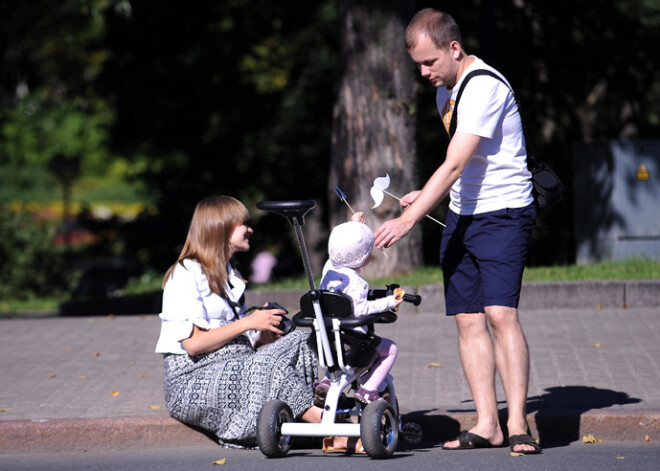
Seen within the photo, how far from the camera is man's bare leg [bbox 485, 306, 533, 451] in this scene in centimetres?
527

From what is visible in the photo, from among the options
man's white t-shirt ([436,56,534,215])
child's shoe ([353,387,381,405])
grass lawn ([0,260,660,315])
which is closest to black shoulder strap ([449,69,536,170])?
man's white t-shirt ([436,56,534,215])

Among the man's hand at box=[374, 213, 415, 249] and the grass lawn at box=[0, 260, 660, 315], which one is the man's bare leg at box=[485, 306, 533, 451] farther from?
the grass lawn at box=[0, 260, 660, 315]

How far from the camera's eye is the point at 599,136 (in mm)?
19734

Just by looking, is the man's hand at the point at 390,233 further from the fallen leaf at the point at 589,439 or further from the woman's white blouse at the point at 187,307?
the fallen leaf at the point at 589,439

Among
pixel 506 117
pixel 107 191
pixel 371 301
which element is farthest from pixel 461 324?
pixel 107 191

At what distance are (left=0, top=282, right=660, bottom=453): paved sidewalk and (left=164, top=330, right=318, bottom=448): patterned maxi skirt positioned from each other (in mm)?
303

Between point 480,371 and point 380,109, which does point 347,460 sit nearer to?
point 480,371

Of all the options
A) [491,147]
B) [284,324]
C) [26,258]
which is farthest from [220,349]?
[26,258]

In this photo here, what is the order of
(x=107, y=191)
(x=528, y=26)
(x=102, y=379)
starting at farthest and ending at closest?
(x=107, y=191) < (x=528, y=26) < (x=102, y=379)

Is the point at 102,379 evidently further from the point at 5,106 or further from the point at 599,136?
the point at 5,106

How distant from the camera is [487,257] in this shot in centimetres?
533

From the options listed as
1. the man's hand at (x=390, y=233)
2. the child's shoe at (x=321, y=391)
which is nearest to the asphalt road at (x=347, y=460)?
the child's shoe at (x=321, y=391)

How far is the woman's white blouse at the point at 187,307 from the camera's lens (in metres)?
5.58

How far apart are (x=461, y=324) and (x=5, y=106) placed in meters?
43.2
